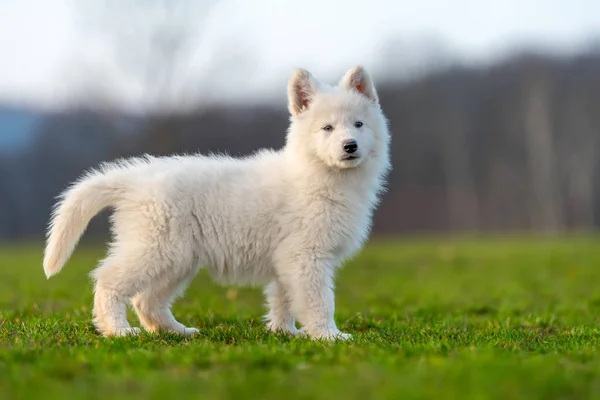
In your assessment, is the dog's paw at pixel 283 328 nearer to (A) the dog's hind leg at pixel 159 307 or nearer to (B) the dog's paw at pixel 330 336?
(B) the dog's paw at pixel 330 336

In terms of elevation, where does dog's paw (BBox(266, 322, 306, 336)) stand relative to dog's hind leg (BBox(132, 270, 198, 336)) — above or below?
below

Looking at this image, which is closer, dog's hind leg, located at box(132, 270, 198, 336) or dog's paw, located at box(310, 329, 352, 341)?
dog's paw, located at box(310, 329, 352, 341)

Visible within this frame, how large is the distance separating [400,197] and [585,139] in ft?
33.5

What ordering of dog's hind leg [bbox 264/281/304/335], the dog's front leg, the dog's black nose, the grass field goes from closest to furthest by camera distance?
1. the grass field
2. the dog's front leg
3. the dog's black nose
4. dog's hind leg [bbox 264/281/304/335]

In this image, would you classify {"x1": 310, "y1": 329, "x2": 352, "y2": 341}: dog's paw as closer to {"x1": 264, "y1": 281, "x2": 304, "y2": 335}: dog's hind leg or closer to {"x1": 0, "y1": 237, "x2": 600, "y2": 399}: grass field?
{"x1": 0, "y1": 237, "x2": 600, "y2": 399}: grass field

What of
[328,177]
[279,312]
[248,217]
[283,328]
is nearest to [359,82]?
[328,177]

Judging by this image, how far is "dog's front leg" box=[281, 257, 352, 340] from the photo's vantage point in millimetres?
5586

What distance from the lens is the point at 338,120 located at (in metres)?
5.90

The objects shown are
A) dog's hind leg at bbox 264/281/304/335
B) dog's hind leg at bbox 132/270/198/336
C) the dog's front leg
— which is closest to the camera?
the dog's front leg

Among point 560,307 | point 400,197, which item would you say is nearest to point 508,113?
point 400,197

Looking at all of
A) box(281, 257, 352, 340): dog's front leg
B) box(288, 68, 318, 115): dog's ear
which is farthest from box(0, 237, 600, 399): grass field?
box(288, 68, 318, 115): dog's ear

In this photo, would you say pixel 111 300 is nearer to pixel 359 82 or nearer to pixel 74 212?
pixel 74 212

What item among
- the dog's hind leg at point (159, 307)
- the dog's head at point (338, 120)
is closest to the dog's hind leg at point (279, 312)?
the dog's hind leg at point (159, 307)

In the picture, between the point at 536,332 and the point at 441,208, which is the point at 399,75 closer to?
the point at 441,208
